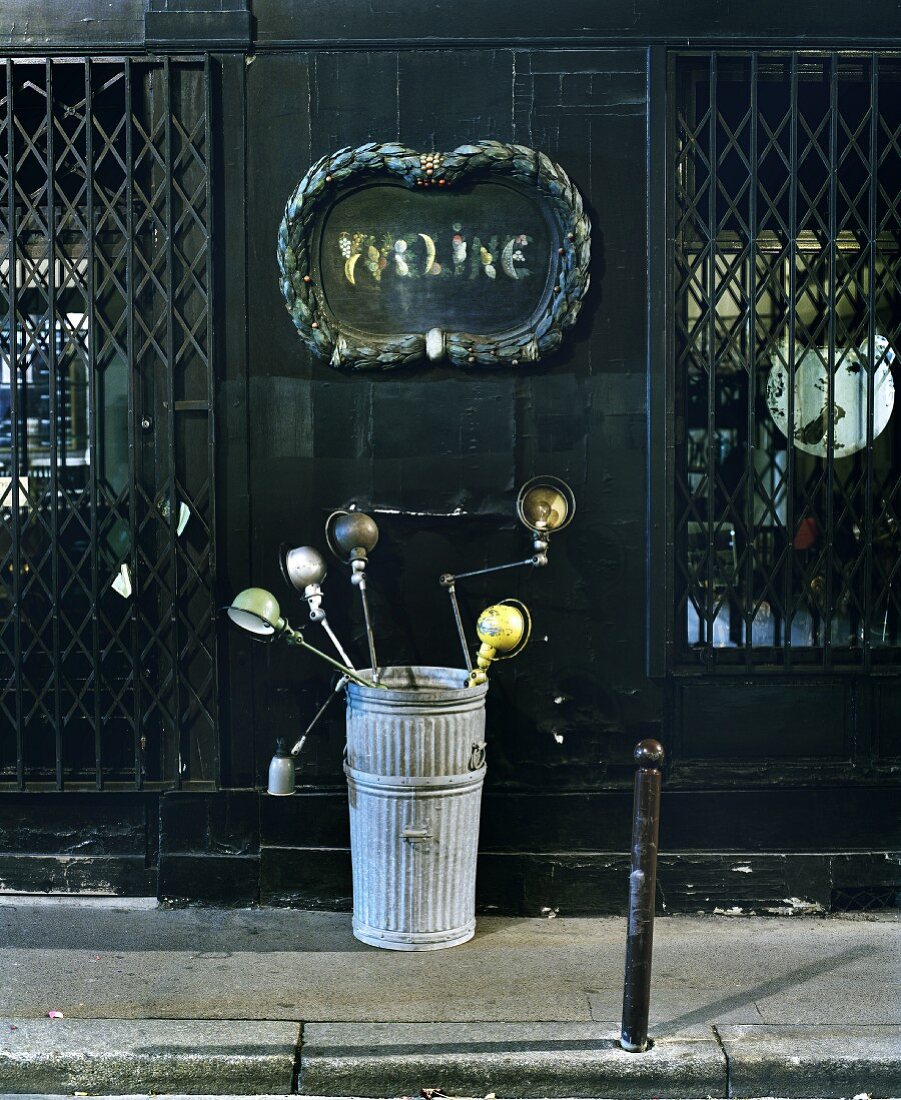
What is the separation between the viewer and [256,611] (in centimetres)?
600

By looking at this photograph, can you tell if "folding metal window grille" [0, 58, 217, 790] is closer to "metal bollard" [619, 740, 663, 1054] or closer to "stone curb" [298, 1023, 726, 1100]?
"stone curb" [298, 1023, 726, 1100]

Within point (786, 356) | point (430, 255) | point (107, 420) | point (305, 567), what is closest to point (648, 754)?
point (305, 567)

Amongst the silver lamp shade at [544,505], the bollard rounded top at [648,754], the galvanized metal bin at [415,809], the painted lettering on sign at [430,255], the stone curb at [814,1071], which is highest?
the painted lettering on sign at [430,255]

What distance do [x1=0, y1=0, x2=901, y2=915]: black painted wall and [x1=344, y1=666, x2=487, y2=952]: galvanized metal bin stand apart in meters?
0.49

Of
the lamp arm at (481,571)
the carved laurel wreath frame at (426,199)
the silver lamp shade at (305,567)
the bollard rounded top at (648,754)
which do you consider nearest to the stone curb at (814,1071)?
the bollard rounded top at (648,754)

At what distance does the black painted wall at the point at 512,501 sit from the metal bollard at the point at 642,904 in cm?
168

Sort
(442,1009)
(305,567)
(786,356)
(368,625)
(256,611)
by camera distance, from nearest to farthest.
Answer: (442,1009)
(256,611)
(368,625)
(305,567)
(786,356)

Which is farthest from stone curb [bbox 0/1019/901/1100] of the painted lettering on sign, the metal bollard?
the painted lettering on sign

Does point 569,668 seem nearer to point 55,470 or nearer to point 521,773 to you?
point 521,773

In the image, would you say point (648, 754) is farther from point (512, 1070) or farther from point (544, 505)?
point (544, 505)

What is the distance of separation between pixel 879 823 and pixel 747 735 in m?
0.83

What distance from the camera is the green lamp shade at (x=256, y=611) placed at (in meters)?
6.01

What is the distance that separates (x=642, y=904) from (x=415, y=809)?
4.70 feet

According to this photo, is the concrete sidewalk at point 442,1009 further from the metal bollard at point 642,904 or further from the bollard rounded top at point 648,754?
the bollard rounded top at point 648,754
